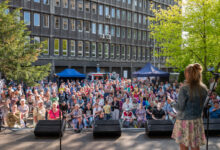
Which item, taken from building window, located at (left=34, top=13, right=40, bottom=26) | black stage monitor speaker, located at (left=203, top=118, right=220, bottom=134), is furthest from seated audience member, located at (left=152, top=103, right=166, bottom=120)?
building window, located at (left=34, top=13, right=40, bottom=26)

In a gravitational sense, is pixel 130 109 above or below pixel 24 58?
below

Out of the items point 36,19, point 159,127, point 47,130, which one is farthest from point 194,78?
point 36,19

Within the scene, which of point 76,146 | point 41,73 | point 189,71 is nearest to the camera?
point 189,71

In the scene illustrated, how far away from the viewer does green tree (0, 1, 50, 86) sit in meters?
19.2

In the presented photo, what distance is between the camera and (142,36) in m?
51.6

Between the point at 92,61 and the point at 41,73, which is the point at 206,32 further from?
the point at 92,61

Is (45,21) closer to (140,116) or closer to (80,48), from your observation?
(80,48)

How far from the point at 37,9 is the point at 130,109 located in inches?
1041

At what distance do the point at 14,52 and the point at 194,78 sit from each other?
17.7 metres

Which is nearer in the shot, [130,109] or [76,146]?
[76,146]

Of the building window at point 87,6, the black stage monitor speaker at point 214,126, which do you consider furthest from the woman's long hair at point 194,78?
the building window at point 87,6

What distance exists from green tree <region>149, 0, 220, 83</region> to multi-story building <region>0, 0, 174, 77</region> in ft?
53.8

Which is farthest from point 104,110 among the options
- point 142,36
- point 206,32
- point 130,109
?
point 142,36

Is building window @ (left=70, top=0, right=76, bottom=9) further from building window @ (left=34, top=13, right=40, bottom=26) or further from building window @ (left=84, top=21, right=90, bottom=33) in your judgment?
building window @ (left=34, top=13, right=40, bottom=26)
